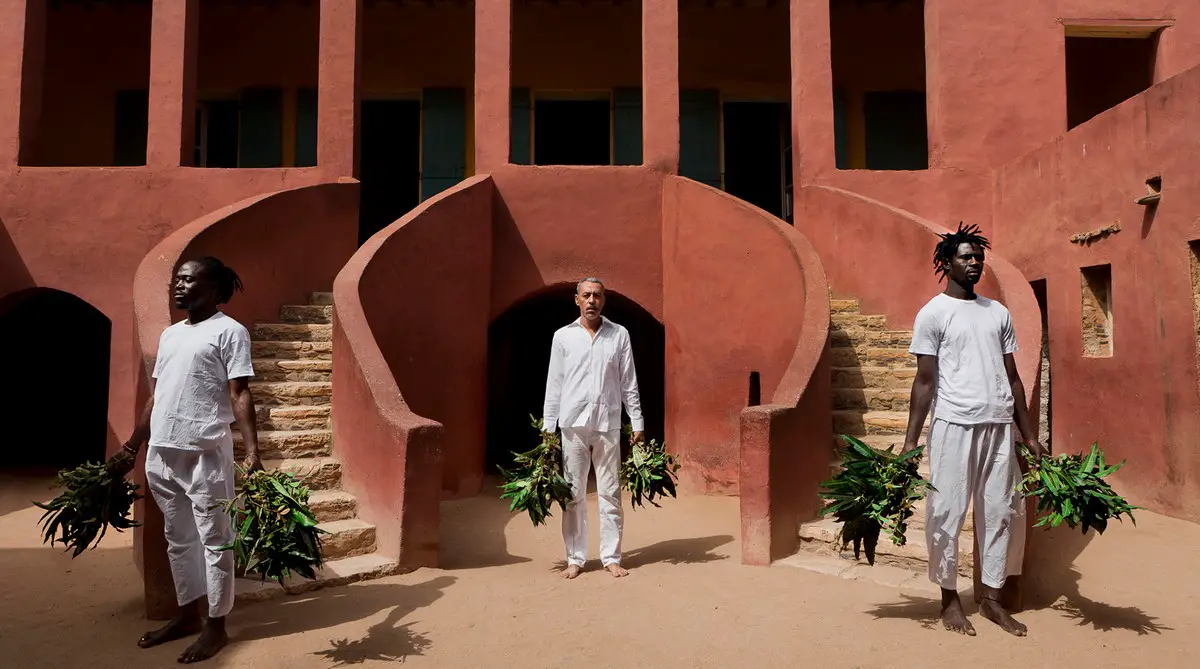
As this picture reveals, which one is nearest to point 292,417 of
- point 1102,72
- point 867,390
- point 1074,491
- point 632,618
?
point 632,618

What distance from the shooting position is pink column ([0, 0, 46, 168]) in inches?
347

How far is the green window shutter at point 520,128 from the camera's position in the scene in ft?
36.9

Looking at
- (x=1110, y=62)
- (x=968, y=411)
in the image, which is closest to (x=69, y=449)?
(x=968, y=411)

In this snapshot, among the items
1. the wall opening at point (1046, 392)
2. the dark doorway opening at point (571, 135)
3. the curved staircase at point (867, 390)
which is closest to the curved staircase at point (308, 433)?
the curved staircase at point (867, 390)

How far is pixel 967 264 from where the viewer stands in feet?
13.2

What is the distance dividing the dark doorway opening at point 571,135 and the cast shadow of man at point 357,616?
32.8ft

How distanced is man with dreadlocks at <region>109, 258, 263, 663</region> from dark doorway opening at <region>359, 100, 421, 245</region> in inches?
466

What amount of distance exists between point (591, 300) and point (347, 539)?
2.11m

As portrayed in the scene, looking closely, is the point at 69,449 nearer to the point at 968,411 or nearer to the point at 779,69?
the point at 779,69

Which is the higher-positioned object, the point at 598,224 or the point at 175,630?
the point at 598,224

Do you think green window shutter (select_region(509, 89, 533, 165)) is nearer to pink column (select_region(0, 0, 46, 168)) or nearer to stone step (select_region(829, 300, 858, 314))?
stone step (select_region(829, 300, 858, 314))

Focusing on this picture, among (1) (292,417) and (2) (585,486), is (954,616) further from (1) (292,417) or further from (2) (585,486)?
(1) (292,417)

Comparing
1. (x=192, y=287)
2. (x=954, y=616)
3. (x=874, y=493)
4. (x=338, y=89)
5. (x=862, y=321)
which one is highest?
(x=338, y=89)

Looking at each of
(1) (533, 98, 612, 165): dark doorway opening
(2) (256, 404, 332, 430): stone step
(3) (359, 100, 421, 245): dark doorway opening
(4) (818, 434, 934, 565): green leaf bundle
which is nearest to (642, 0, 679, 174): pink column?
(2) (256, 404, 332, 430): stone step
